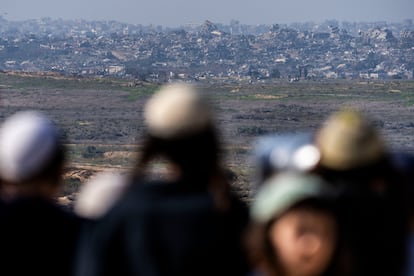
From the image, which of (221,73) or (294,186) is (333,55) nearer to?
(221,73)

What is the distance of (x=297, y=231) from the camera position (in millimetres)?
3330

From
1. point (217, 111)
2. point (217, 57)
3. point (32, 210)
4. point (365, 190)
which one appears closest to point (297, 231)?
point (365, 190)

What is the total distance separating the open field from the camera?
167 feet

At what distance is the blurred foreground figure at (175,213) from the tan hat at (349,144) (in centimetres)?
39

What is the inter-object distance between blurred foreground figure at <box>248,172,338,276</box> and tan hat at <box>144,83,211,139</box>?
17.0 inches

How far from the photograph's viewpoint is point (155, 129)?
368 cm

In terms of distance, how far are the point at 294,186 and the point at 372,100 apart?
3326 inches

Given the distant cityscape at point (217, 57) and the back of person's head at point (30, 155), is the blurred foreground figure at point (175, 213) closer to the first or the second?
the back of person's head at point (30, 155)

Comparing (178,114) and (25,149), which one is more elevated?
(178,114)

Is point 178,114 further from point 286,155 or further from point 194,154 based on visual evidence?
point 286,155

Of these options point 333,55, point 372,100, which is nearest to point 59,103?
point 372,100

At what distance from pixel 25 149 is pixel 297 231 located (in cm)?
111

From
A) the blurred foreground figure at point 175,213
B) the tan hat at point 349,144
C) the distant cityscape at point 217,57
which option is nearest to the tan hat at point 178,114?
the blurred foreground figure at point 175,213

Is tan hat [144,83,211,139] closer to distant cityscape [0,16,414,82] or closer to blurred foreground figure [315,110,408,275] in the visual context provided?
blurred foreground figure [315,110,408,275]
